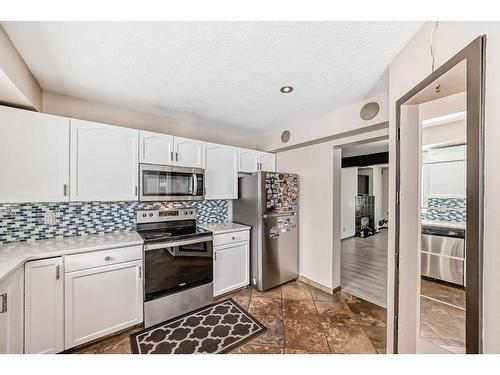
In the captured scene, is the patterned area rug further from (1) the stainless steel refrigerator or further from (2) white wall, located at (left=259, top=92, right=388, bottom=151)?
(2) white wall, located at (left=259, top=92, right=388, bottom=151)

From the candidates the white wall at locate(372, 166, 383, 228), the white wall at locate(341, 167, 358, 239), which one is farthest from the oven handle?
the white wall at locate(372, 166, 383, 228)

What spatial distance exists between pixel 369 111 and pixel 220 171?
1.94 meters

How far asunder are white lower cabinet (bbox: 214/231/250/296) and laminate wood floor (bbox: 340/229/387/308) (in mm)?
1484

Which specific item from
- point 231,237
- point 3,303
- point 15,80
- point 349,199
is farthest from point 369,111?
point 349,199

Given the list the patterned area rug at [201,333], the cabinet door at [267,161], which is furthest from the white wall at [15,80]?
the cabinet door at [267,161]

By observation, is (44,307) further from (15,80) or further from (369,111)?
(369,111)

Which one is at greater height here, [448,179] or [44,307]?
[448,179]

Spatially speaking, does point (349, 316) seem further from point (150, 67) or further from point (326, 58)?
point (150, 67)

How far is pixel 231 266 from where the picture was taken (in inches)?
105

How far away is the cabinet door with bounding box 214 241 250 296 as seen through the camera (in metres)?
2.54

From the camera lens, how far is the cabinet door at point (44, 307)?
146cm

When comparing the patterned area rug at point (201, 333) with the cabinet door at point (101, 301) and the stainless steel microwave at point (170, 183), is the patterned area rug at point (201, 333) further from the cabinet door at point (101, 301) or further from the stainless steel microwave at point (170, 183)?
the stainless steel microwave at point (170, 183)
